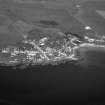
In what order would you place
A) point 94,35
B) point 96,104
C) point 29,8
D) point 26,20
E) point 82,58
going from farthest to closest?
point 29,8 → point 26,20 → point 94,35 → point 82,58 → point 96,104

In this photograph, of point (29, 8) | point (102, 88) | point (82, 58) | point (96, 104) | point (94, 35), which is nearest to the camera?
point (96, 104)

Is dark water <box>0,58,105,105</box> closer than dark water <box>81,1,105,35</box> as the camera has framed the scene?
Yes

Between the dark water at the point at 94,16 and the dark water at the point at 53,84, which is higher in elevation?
the dark water at the point at 94,16

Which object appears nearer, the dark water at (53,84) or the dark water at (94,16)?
the dark water at (53,84)

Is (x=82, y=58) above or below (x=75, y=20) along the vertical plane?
below

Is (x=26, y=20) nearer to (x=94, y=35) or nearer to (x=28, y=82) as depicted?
(x=94, y=35)

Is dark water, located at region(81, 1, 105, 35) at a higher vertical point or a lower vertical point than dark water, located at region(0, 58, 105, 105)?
higher

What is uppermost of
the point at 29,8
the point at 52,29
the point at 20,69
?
the point at 29,8

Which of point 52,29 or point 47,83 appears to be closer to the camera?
point 47,83

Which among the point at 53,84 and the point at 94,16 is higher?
the point at 94,16

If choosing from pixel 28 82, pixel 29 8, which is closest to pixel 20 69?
pixel 28 82

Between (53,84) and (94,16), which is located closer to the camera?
(53,84)
